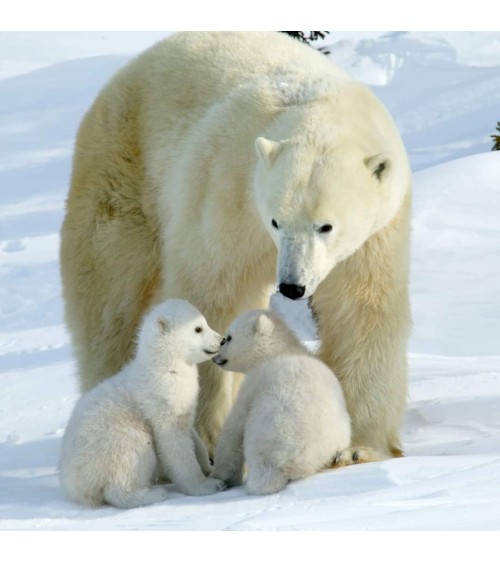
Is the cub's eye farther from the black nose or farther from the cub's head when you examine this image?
the cub's head

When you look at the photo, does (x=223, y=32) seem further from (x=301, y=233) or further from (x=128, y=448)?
(x=128, y=448)

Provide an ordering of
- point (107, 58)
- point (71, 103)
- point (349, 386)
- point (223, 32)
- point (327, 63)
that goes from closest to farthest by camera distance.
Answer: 1. point (349, 386)
2. point (327, 63)
3. point (223, 32)
4. point (71, 103)
5. point (107, 58)

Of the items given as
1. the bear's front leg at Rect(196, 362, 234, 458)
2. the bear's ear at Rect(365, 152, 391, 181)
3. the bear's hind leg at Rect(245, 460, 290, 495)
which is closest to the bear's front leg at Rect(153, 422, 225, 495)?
the bear's hind leg at Rect(245, 460, 290, 495)

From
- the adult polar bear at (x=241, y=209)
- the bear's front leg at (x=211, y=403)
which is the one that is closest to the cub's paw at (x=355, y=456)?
the adult polar bear at (x=241, y=209)

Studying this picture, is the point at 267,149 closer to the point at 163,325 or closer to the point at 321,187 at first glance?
the point at 321,187

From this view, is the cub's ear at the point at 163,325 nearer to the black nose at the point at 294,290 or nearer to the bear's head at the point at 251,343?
the bear's head at the point at 251,343

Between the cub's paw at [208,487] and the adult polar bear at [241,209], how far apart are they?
0.73 meters

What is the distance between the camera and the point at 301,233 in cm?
486

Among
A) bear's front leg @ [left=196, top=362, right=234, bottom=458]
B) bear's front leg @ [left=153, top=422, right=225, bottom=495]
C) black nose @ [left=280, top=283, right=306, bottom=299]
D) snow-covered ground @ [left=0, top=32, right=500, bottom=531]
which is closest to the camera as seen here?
snow-covered ground @ [left=0, top=32, right=500, bottom=531]

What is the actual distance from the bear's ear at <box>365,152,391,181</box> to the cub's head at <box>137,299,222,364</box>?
1.01 metres

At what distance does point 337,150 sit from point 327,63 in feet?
3.78

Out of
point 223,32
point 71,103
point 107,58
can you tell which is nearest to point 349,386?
point 223,32

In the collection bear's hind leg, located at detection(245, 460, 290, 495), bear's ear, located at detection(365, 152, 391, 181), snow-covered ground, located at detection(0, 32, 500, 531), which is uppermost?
bear's ear, located at detection(365, 152, 391, 181)

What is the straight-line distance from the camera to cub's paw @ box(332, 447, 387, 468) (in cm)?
514
